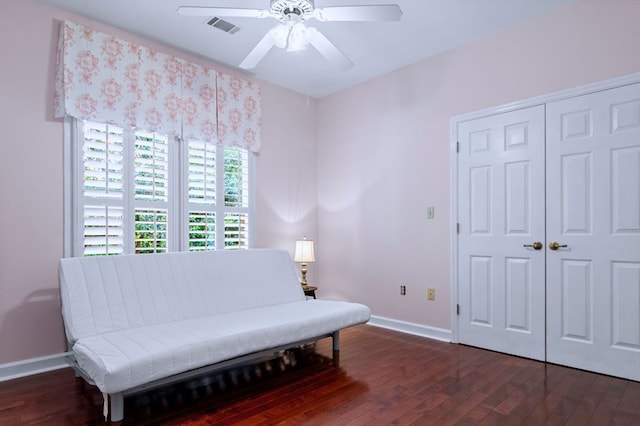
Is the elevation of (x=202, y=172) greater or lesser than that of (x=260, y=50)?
lesser

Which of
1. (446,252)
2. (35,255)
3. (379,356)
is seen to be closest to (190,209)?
(35,255)

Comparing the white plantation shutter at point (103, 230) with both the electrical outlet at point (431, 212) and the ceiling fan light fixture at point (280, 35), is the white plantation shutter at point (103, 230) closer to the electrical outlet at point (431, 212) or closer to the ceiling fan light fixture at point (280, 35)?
the ceiling fan light fixture at point (280, 35)

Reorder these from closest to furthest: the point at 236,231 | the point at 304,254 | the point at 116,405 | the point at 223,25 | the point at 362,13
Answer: the point at 116,405
the point at 362,13
the point at 223,25
the point at 236,231
the point at 304,254

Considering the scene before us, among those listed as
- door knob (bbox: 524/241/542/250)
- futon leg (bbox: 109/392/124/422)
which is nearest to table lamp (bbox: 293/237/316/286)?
door knob (bbox: 524/241/542/250)

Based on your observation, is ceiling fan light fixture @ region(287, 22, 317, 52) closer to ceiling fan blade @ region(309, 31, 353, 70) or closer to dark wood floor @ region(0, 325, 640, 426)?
ceiling fan blade @ region(309, 31, 353, 70)

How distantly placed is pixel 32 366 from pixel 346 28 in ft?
11.7

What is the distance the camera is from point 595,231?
9.42 feet

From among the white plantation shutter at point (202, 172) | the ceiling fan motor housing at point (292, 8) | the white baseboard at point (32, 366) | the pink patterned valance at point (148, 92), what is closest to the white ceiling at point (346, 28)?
the pink patterned valance at point (148, 92)

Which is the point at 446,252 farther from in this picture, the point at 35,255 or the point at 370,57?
the point at 35,255

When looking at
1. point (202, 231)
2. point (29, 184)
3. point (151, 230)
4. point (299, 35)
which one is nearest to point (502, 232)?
point (299, 35)

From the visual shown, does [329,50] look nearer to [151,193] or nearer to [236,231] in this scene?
[151,193]

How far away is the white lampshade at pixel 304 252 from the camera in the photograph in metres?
4.42

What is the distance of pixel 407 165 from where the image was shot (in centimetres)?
406

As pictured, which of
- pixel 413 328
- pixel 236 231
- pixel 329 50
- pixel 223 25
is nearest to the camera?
pixel 329 50
